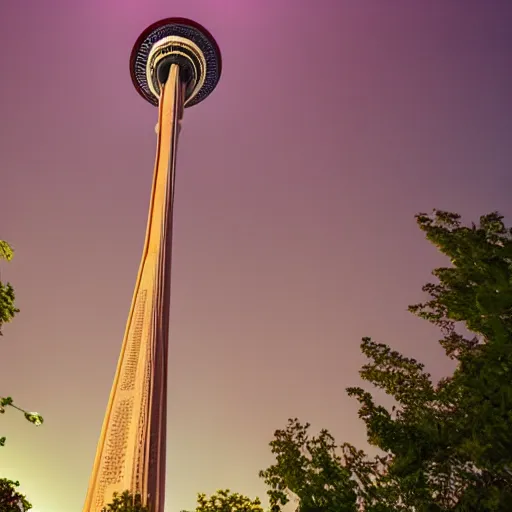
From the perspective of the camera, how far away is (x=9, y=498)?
19.8ft

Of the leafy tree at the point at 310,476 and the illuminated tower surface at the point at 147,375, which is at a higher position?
the illuminated tower surface at the point at 147,375

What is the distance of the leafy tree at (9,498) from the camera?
6.00m

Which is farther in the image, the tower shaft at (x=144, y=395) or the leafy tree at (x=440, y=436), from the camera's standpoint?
the tower shaft at (x=144, y=395)

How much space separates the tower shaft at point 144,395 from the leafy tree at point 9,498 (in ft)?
20.5

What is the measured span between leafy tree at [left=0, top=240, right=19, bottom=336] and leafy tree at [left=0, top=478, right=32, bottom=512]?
2123 millimetres

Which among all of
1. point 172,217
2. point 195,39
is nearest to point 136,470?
point 172,217

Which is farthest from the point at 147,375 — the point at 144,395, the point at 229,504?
the point at 229,504

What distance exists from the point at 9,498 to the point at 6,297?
2659mm

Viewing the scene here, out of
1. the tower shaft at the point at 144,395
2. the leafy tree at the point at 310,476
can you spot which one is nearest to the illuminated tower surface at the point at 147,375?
the tower shaft at the point at 144,395

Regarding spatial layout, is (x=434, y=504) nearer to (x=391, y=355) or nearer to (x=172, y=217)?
(x=391, y=355)

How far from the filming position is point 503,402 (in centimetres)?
725

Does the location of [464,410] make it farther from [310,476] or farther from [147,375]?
[147,375]

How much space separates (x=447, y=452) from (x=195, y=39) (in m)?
30.8

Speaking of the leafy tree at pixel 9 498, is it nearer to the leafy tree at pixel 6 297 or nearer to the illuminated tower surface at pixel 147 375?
the leafy tree at pixel 6 297
